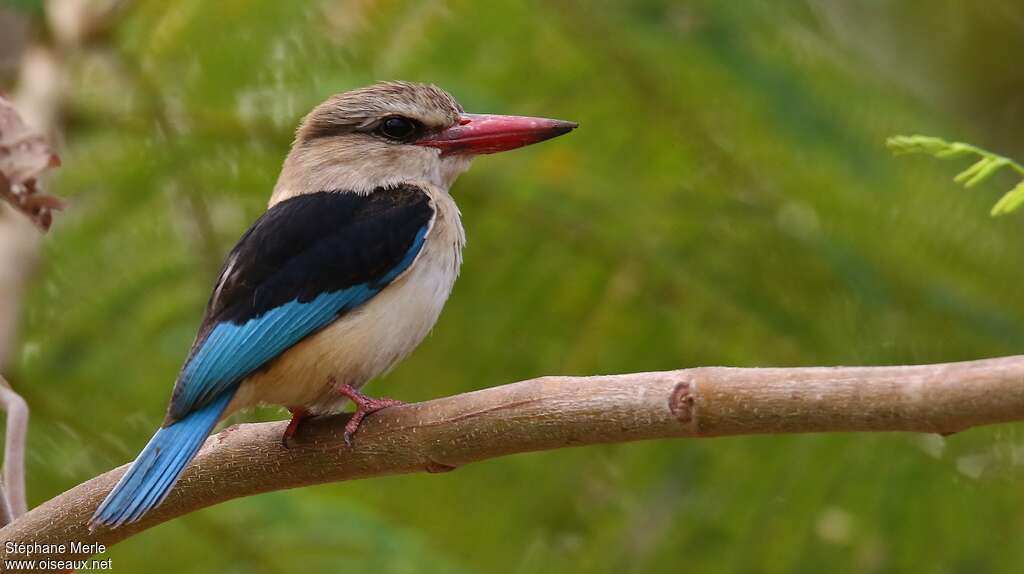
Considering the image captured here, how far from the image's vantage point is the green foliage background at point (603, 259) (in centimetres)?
530

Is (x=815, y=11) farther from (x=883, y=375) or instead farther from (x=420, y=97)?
(x=883, y=375)

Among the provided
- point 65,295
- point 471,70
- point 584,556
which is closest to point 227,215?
point 65,295

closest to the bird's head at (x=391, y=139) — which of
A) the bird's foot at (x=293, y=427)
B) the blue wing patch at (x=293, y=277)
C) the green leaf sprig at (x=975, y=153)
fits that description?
the blue wing patch at (x=293, y=277)

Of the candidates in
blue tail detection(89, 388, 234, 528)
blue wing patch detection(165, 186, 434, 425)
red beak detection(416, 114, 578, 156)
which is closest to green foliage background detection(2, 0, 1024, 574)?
red beak detection(416, 114, 578, 156)

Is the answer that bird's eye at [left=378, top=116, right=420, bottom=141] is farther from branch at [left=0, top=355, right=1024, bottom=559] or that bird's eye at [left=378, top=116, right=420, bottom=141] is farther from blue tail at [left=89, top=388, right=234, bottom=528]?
blue tail at [left=89, top=388, right=234, bottom=528]

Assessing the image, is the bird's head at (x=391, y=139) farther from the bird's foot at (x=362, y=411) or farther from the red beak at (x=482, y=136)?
the bird's foot at (x=362, y=411)

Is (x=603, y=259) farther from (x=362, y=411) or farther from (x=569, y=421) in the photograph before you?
(x=569, y=421)

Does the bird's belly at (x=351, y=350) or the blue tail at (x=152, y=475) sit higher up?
the blue tail at (x=152, y=475)

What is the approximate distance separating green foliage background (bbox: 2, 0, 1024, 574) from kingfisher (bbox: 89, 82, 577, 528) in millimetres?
763

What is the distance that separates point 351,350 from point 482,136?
0.94 meters

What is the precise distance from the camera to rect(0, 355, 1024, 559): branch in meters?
2.38

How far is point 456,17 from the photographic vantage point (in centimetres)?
550

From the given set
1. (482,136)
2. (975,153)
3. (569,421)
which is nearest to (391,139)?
(482,136)

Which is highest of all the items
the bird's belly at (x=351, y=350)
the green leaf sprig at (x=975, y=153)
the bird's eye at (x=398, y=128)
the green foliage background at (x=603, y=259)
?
the green leaf sprig at (x=975, y=153)
